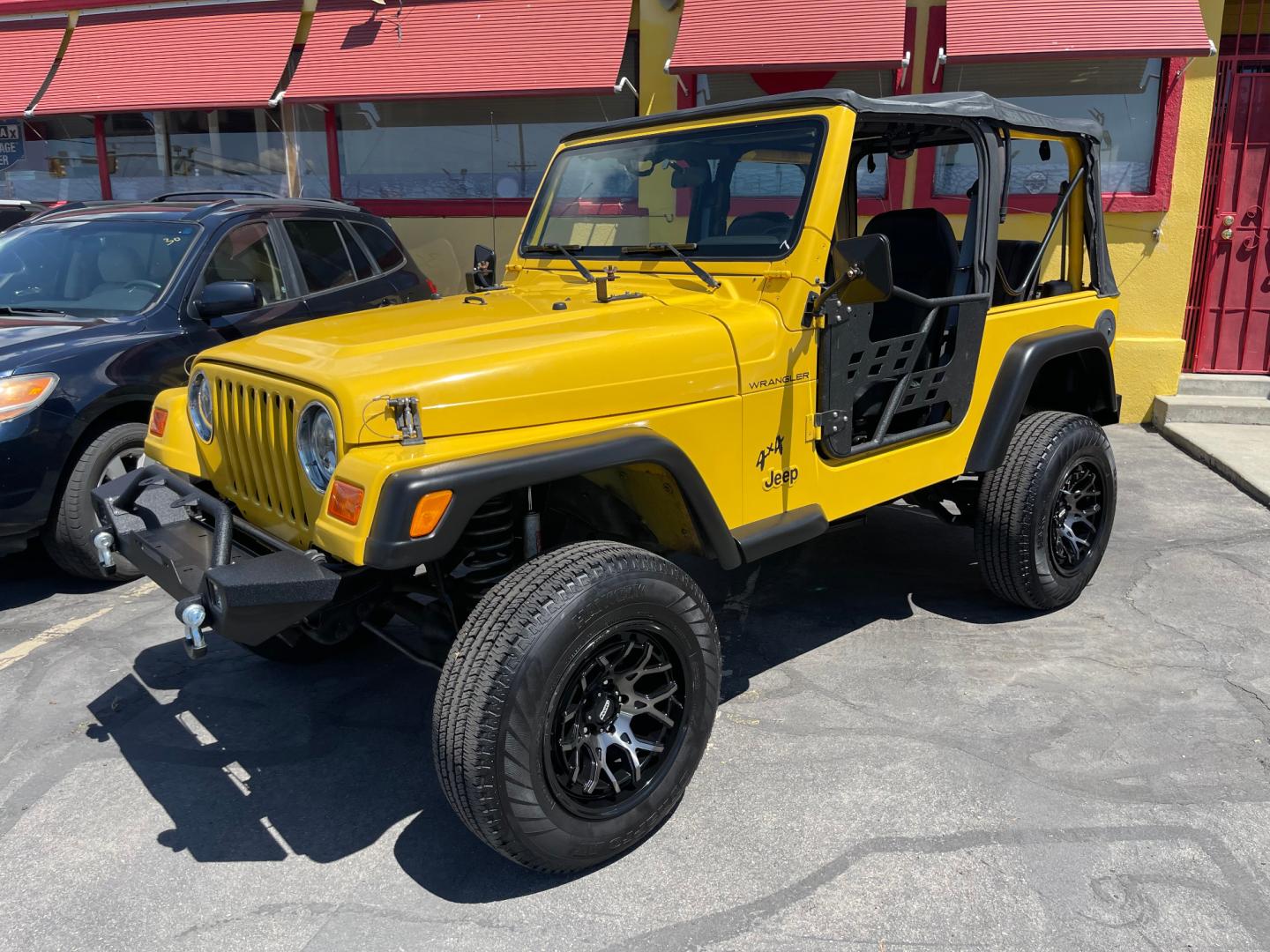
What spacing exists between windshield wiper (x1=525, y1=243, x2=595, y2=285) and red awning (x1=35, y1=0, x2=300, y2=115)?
6287 millimetres

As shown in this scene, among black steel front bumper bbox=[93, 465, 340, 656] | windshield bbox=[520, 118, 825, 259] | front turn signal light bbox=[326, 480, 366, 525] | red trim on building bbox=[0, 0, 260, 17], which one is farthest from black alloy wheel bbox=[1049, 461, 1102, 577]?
red trim on building bbox=[0, 0, 260, 17]

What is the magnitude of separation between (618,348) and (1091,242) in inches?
119

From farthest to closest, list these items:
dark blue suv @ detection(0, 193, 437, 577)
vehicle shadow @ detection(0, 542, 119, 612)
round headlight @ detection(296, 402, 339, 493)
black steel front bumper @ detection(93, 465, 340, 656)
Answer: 1. vehicle shadow @ detection(0, 542, 119, 612)
2. dark blue suv @ detection(0, 193, 437, 577)
3. round headlight @ detection(296, 402, 339, 493)
4. black steel front bumper @ detection(93, 465, 340, 656)

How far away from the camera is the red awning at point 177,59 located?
9086mm

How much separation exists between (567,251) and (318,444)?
1.62m

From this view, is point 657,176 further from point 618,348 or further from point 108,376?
point 108,376

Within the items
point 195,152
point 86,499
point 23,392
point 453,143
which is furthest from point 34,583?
point 195,152

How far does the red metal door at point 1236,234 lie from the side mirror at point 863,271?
6.64 meters

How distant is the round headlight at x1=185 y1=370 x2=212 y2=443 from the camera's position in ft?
10.4

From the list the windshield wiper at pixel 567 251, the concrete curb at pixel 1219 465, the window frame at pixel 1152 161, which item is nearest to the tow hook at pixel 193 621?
the windshield wiper at pixel 567 251

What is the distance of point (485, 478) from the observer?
239 centimetres

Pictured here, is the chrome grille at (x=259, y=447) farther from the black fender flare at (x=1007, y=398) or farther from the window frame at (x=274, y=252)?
the black fender flare at (x=1007, y=398)

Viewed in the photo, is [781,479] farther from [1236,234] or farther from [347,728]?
[1236,234]

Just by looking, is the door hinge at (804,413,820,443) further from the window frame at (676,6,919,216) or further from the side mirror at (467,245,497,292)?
A: the window frame at (676,6,919,216)
